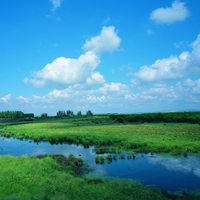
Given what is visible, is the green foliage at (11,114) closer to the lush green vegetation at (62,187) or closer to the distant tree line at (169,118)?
the distant tree line at (169,118)

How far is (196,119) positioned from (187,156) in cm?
5260

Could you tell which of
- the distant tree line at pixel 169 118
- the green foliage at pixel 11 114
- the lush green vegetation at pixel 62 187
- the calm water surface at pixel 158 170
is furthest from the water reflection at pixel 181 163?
the green foliage at pixel 11 114

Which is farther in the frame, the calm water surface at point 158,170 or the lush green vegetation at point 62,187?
the calm water surface at point 158,170

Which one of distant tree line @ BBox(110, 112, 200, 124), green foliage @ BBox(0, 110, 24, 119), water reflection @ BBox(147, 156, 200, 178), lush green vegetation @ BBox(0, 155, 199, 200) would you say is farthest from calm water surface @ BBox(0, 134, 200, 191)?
green foliage @ BBox(0, 110, 24, 119)

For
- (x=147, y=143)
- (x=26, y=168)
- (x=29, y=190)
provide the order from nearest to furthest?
(x=29, y=190)
(x=26, y=168)
(x=147, y=143)

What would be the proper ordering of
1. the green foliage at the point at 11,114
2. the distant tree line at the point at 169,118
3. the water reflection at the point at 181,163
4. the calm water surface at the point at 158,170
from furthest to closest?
the green foliage at the point at 11,114
the distant tree line at the point at 169,118
the water reflection at the point at 181,163
the calm water surface at the point at 158,170

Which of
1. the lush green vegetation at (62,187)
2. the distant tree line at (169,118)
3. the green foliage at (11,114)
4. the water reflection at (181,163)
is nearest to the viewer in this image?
the lush green vegetation at (62,187)

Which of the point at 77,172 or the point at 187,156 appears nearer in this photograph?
the point at 77,172

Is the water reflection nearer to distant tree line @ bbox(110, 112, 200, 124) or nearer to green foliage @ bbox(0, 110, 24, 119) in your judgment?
distant tree line @ bbox(110, 112, 200, 124)

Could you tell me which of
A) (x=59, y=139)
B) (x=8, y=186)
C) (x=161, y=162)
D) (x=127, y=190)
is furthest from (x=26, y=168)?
(x=59, y=139)

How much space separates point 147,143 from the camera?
31.4 metres

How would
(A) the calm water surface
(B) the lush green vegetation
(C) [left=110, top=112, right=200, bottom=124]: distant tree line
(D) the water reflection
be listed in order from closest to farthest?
(B) the lush green vegetation, (A) the calm water surface, (D) the water reflection, (C) [left=110, top=112, right=200, bottom=124]: distant tree line

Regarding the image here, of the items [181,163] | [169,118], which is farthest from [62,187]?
[169,118]

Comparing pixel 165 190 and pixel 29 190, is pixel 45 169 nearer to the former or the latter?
pixel 29 190
